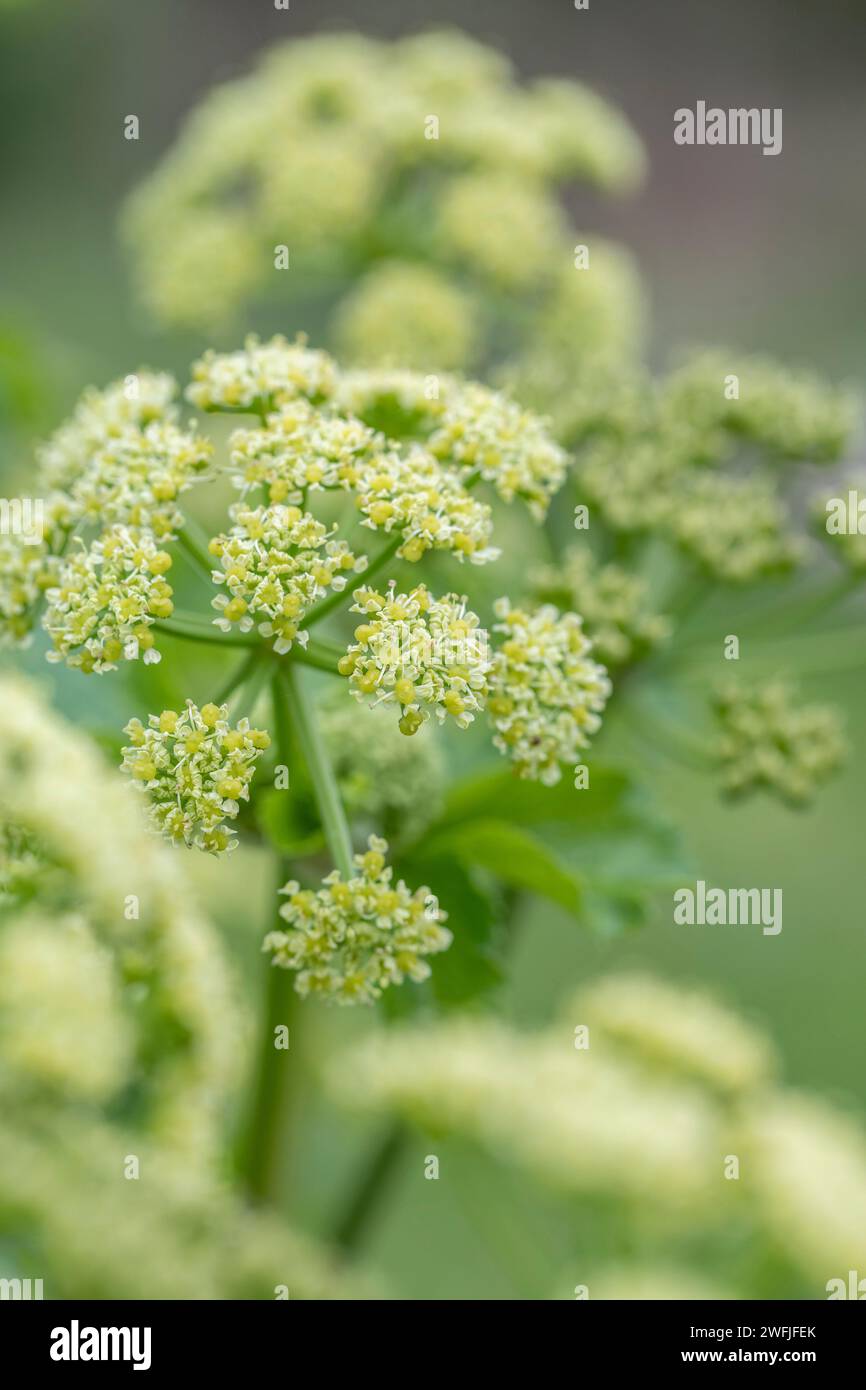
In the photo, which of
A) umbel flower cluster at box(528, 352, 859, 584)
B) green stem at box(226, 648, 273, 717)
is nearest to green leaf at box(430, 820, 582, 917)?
green stem at box(226, 648, 273, 717)

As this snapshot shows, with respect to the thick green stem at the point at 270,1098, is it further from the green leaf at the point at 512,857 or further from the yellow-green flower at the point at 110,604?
the yellow-green flower at the point at 110,604

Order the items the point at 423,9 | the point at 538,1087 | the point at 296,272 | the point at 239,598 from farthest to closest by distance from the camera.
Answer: the point at 423,9
the point at 296,272
the point at 538,1087
the point at 239,598

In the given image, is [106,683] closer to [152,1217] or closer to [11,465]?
[152,1217]

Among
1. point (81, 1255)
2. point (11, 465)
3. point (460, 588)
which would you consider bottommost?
point (81, 1255)

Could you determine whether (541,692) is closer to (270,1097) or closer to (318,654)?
(318,654)

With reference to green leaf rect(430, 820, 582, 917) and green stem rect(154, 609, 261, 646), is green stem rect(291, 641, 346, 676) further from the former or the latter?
green leaf rect(430, 820, 582, 917)

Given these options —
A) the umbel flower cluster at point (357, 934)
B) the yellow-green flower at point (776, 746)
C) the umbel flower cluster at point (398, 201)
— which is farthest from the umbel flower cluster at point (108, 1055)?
the umbel flower cluster at point (398, 201)

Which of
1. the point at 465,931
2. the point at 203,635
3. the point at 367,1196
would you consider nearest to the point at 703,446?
the point at 465,931

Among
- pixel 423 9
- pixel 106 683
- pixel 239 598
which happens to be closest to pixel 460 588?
pixel 106 683
